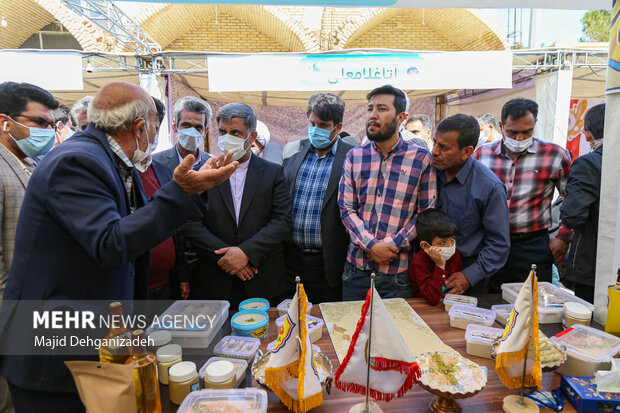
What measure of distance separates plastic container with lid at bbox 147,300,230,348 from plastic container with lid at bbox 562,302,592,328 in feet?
5.04

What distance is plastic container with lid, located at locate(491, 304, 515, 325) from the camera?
1687 millimetres

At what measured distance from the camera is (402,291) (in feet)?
7.48

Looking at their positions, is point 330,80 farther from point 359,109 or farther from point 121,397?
point 121,397

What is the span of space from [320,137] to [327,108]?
22 cm

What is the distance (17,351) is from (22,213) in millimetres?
481

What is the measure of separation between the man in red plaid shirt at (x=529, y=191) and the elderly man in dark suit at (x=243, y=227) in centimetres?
156

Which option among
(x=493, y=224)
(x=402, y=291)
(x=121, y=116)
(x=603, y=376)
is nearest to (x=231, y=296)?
(x=402, y=291)

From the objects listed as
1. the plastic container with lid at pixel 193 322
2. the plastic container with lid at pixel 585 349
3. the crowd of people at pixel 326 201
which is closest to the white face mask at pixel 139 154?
the crowd of people at pixel 326 201

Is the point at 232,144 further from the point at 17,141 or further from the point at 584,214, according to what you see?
the point at 584,214

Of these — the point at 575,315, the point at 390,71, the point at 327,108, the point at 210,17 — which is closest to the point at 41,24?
the point at 210,17

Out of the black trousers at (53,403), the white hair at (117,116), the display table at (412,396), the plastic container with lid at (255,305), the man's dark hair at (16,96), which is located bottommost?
the black trousers at (53,403)

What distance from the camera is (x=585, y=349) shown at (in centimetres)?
137

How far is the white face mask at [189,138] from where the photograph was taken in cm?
286

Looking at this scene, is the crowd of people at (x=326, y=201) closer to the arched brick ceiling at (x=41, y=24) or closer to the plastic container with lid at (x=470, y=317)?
the plastic container with lid at (x=470, y=317)
